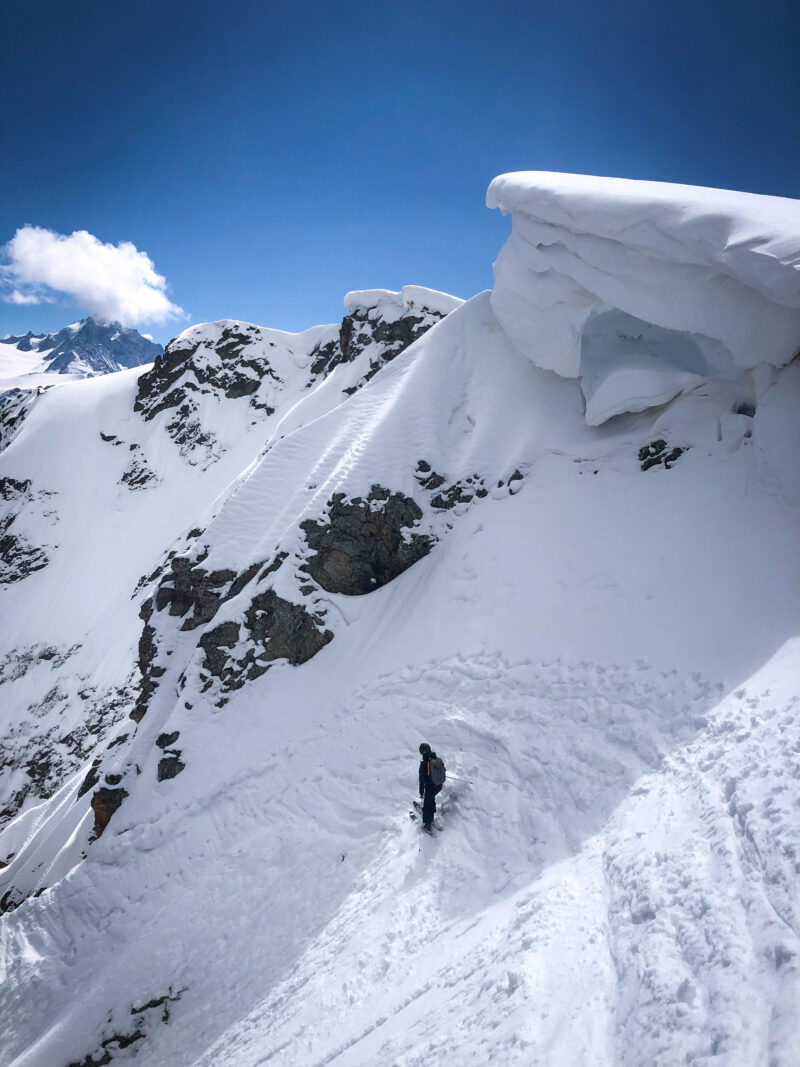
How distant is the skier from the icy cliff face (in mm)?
9394

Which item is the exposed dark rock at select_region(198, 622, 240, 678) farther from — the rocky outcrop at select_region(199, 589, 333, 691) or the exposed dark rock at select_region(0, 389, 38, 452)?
the exposed dark rock at select_region(0, 389, 38, 452)

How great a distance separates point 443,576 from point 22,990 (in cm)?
1207

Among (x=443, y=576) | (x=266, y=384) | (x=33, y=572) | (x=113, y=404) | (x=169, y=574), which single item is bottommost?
(x=443, y=576)

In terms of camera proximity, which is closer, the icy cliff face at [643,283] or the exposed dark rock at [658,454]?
the icy cliff face at [643,283]

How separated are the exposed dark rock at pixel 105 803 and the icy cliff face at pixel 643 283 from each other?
15.6 meters

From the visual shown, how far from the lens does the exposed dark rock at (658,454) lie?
11.1 metres

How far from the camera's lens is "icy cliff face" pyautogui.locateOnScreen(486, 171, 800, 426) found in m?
8.80

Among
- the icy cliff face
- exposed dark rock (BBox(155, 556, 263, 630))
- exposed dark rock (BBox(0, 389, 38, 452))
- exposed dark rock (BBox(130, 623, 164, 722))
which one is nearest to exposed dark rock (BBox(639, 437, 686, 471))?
the icy cliff face

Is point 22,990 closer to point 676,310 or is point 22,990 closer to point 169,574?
point 169,574

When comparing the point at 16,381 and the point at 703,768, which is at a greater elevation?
the point at 16,381

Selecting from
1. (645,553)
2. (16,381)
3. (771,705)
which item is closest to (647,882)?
(771,705)

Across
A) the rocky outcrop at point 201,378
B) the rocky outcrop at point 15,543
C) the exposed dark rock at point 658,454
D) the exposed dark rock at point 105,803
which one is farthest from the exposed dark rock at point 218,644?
the rocky outcrop at point 201,378

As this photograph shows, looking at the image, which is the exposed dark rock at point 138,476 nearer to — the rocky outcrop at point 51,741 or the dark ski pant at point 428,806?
the rocky outcrop at point 51,741

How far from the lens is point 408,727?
9570 mm
